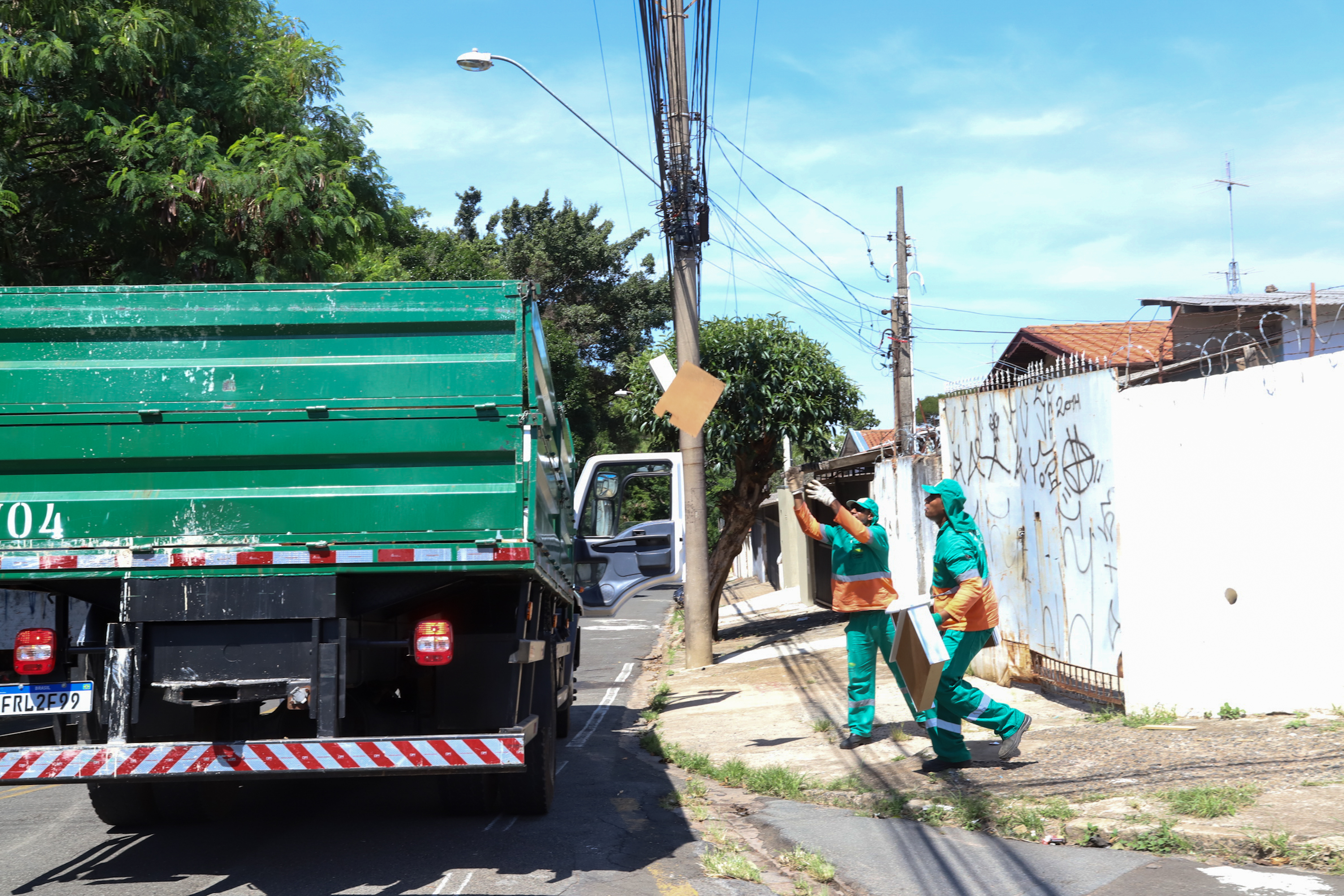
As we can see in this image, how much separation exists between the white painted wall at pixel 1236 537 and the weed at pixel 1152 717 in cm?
6

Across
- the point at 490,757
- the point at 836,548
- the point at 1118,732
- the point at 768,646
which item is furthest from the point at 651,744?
the point at 768,646

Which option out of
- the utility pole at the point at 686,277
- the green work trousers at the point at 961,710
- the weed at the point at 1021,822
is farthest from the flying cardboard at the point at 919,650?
the utility pole at the point at 686,277

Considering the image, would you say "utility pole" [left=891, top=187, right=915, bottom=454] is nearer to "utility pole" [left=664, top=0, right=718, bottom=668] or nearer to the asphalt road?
"utility pole" [left=664, top=0, right=718, bottom=668]

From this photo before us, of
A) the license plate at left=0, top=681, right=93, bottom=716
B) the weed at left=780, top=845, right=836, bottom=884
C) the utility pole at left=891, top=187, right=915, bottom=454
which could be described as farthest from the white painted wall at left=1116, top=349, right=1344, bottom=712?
the utility pole at left=891, top=187, right=915, bottom=454

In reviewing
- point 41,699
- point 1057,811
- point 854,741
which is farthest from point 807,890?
point 41,699

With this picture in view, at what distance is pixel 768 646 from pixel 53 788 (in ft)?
29.1

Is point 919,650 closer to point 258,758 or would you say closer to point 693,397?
point 693,397

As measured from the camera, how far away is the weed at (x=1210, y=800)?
496 cm

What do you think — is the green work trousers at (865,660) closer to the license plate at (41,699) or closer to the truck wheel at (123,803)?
the truck wheel at (123,803)

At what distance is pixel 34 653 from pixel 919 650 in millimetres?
4433

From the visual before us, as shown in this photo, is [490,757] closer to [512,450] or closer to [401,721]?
[401,721]

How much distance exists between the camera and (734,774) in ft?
22.6

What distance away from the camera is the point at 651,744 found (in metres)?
8.40

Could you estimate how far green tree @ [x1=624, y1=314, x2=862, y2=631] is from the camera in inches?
582
